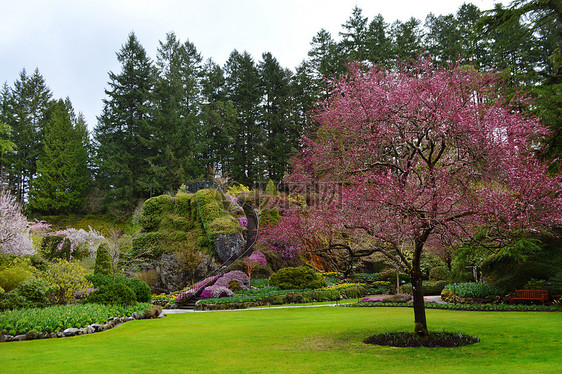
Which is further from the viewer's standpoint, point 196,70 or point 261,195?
point 196,70

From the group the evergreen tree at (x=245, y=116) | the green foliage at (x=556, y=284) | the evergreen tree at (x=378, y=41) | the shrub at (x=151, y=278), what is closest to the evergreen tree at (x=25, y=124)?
the evergreen tree at (x=245, y=116)

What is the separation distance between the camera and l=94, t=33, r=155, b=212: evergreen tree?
39000 millimetres

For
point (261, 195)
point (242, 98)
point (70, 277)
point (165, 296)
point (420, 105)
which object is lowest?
point (165, 296)

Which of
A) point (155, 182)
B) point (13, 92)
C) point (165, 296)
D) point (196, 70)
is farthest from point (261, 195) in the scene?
point (13, 92)

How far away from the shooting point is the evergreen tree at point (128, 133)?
39.0 m

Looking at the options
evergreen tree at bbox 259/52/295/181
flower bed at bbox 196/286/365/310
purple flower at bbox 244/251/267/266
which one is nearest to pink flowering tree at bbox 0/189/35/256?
flower bed at bbox 196/286/365/310

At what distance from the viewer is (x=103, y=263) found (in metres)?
22.2

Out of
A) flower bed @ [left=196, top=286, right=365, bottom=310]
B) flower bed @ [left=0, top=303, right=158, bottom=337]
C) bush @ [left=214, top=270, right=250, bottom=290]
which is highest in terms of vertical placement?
bush @ [left=214, top=270, right=250, bottom=290]

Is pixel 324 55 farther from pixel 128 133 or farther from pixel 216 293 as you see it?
pixel 216 293

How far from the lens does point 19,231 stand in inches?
859

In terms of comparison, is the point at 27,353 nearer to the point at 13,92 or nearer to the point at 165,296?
the point at 165,296

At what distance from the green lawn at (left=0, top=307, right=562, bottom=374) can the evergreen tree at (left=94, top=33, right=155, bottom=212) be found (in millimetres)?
28732

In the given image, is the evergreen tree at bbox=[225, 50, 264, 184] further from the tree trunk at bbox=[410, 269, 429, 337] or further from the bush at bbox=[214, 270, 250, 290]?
the tree trunk at bbox=[410, 269, 429, 337]

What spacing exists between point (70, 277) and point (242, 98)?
3514cm
